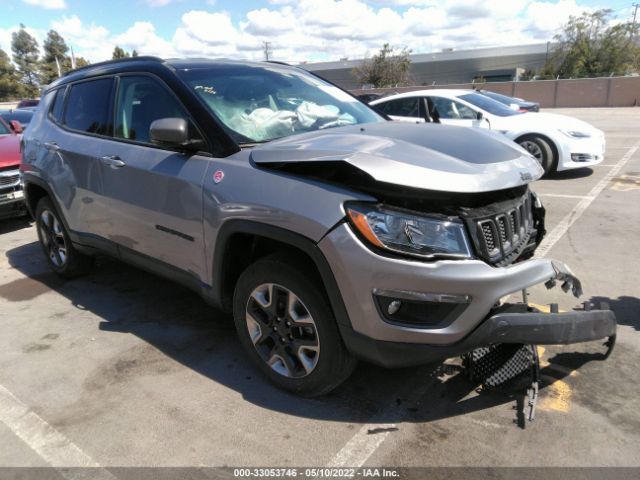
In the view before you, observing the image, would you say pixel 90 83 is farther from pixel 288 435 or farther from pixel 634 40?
pixel 634 40

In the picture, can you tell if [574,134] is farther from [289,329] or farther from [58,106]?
[58,106]

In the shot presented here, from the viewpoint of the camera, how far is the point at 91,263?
16.6ft

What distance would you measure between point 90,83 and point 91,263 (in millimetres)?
1754

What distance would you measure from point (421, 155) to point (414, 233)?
45cm

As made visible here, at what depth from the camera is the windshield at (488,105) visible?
31.4ft

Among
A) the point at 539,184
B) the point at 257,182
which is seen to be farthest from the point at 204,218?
the point at 539,184

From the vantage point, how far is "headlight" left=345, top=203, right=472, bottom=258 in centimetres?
231

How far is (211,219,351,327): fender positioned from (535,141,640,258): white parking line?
315 cm

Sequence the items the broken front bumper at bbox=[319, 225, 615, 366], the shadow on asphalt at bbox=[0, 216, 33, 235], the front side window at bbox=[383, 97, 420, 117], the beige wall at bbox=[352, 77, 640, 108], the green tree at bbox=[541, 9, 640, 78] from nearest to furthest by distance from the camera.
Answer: the broken front bumper at bbox=[319, 225, 615, 366] → the shadow on asphalt at bbox=[0, 216, 33, 235] → the front side window at bbox=[383, 97, 420, 117] → the beige wall at bbox=[352, 77, 640, 108] → the green tree at bbox=[541, 9, 640, 78]

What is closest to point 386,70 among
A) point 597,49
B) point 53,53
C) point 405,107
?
point 597,49

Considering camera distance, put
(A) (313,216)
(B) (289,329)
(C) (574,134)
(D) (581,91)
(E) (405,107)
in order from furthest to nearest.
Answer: (D) (581,91) < (E) (405,107) < (C) (574,134) < (B) (289,329) < (A) (313,216)

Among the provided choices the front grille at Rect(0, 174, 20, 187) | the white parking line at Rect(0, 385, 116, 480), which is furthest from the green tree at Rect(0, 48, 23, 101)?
the white parking line at Rect(0, 385, 116, 480)

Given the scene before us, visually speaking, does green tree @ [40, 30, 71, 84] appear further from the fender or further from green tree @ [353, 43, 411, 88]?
the fender

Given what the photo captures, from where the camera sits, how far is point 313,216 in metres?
2.49
